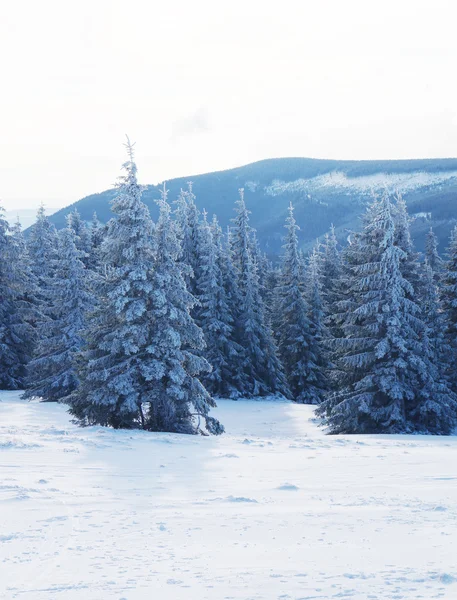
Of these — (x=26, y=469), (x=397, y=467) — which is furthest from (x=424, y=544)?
(x=26, y=469)

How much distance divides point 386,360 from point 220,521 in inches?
631

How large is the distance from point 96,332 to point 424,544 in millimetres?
13494

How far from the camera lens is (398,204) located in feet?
84.5

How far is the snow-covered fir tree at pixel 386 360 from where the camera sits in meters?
22.0

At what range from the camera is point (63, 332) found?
89.8 feet

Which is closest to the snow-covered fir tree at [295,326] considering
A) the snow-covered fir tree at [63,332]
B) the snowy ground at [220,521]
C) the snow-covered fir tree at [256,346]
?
the snow-covered fir tree at [256,346]

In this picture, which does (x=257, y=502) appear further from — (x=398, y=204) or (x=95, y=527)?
(x=398, y=204)

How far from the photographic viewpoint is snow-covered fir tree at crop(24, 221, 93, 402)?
86.9ft

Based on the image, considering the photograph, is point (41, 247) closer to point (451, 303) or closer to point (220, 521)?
point (451, 303)

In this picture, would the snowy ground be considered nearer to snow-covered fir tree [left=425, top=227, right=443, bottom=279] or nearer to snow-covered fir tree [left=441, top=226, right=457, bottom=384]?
snow-covered fir tree [left=441, top=226, right=457, bottom=384]

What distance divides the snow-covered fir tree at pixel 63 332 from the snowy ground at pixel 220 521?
39.8 ft

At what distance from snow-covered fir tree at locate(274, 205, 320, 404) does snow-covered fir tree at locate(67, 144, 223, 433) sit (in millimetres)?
19542

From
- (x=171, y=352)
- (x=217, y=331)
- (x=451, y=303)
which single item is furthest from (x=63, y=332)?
(x=451, y=303)

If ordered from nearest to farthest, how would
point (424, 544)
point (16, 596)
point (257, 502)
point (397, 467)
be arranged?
point (16, 596) → point (424, 544) → point (257, 502) → point (397, 467)
